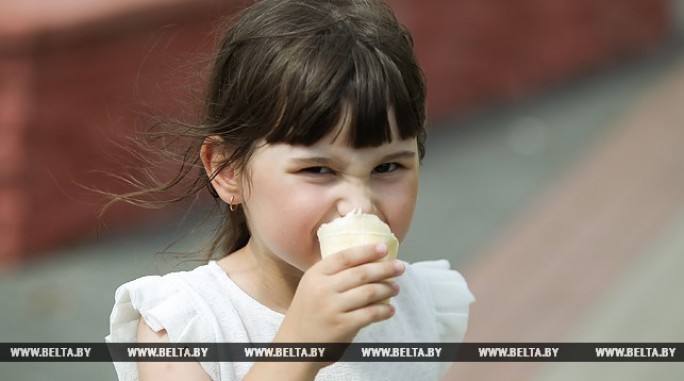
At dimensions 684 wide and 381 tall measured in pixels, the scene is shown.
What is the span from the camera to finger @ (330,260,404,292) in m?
1.97

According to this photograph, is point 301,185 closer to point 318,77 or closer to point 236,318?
point 318,77

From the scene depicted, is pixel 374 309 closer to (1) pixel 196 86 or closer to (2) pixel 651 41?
(1) pixel 196 86

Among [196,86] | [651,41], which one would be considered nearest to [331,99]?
[196,86]

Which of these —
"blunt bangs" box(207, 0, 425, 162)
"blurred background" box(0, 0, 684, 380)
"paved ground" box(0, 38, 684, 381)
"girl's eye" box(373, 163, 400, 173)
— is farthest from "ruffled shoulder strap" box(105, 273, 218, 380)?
"paved ground" box(0, 38, 684, 381)

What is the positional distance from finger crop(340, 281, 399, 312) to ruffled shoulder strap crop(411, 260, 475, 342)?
0.57 metres

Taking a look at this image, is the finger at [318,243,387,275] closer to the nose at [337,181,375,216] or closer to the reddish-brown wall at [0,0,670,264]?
the nose at [337,181,375,216]

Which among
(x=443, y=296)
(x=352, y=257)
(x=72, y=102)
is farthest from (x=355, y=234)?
(x=72, y=102)

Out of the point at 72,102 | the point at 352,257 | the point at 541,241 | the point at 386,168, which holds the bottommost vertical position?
the point at 352,257

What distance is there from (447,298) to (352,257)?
646 millimetres

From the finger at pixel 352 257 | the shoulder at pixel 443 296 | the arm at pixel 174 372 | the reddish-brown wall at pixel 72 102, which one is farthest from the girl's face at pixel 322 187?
the reddish-brown wall at pixel 72 102

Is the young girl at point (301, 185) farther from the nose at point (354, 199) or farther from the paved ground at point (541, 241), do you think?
the paved ground at point (541, 241)

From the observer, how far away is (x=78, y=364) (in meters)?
4.78

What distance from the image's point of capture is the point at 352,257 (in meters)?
1.98

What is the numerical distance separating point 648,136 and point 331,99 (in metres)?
5.13
